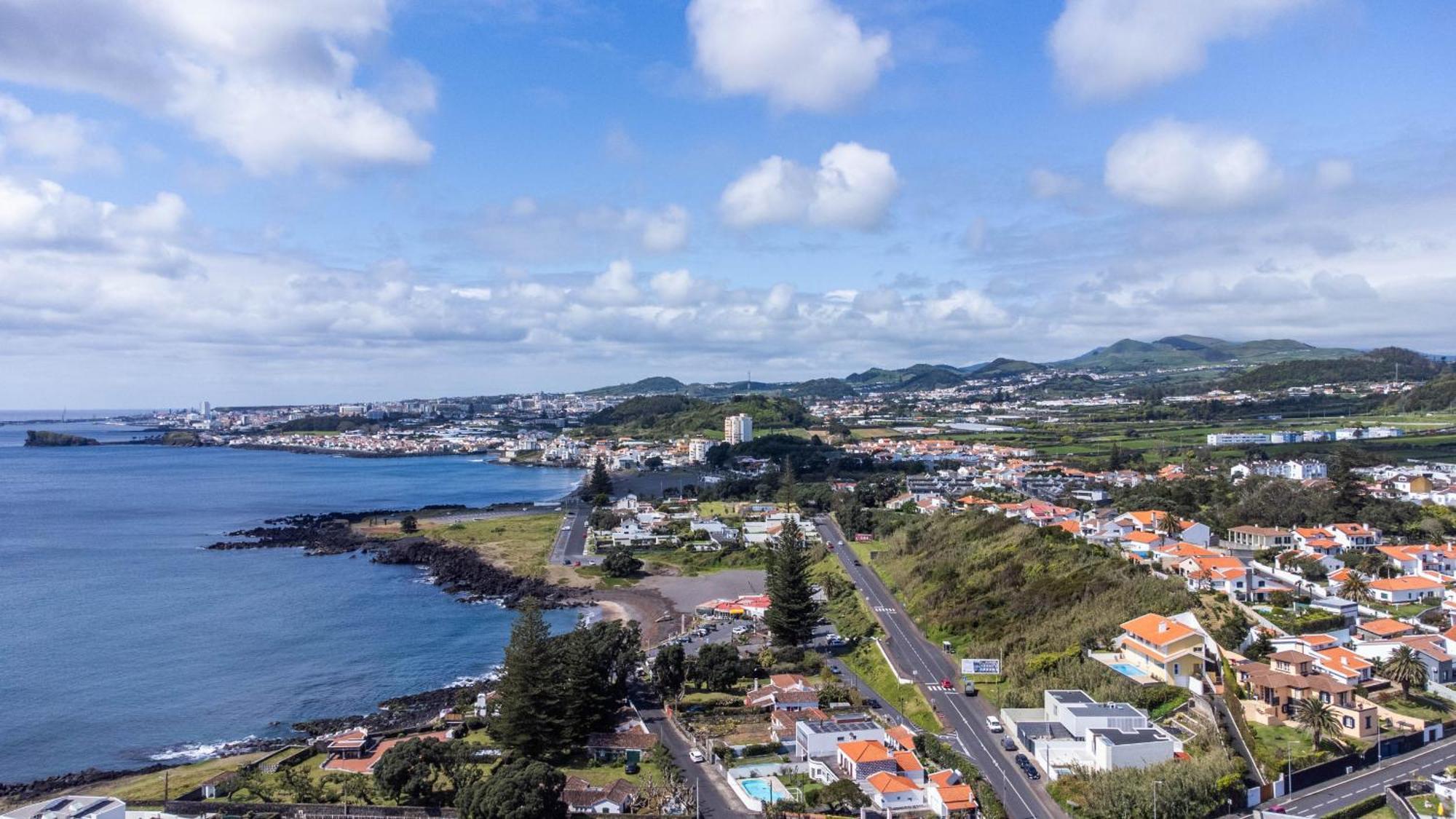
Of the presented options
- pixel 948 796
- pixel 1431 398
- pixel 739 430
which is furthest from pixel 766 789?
pixel 1431 398

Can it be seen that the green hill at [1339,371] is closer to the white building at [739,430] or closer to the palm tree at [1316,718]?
the white building at [739,430]

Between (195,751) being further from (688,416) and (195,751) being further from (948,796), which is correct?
(688,416)

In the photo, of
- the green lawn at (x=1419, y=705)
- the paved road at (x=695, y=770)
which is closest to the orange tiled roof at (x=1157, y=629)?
the green lawn at (x=1419, y=705)

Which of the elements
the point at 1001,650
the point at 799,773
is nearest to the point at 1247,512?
the point at 1001,650

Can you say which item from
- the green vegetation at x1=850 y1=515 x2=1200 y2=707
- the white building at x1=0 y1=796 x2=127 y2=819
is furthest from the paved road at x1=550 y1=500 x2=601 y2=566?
the white building at x1=0 y1=796 x2=127 y2=819

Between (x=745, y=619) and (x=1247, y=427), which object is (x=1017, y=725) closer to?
(x=745, y=619)
